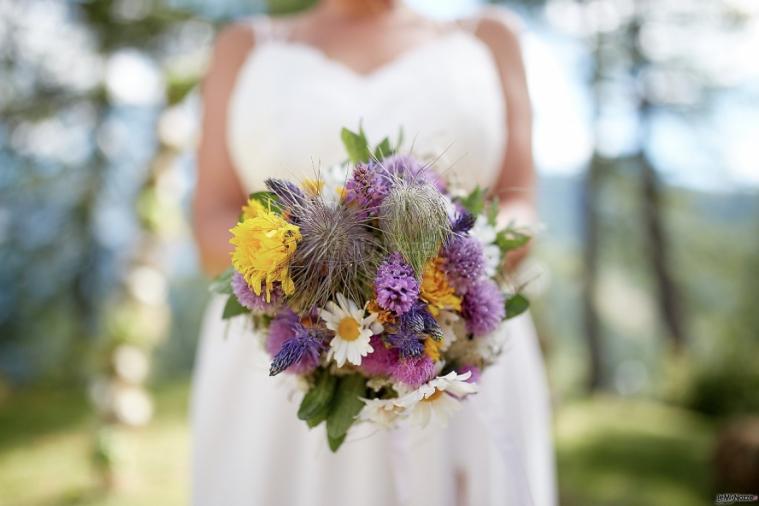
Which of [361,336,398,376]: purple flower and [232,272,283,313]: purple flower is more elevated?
[232,272,283,313]: purple flower

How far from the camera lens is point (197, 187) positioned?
1.83 meters

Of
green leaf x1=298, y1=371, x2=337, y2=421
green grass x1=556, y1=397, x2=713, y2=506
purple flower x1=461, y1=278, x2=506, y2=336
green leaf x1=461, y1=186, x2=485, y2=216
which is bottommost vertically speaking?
green grass x1=556, y1=397, x2=713, y2=506

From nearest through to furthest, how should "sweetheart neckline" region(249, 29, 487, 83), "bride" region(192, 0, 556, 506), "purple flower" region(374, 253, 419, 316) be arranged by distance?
1. "purple flower" region(374, 253, 419, 316)
2. "bride" region(192, 0, 556, 506)
3. "sweetheart neckline" region(249, 29, 487, 83)

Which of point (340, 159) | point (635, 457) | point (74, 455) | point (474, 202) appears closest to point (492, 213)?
point (474, 202)

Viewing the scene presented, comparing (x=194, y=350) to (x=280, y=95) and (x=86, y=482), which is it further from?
(x=280, y=95)

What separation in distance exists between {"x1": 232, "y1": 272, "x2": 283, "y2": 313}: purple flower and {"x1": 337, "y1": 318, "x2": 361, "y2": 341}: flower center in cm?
10

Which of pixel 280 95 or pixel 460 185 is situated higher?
pixel 280 95

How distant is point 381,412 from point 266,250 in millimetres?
312

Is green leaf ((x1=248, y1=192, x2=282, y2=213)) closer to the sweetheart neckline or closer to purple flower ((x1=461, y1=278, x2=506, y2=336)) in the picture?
purple flower ((x1=461, y1=278, x2=506, y2=336))

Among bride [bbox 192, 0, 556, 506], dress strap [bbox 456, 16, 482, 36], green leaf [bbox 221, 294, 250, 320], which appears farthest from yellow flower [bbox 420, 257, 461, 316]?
dress strap [bbox 456, 16, 482, 36]

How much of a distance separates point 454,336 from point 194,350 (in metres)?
6.84

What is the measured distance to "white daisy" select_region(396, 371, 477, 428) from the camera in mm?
926

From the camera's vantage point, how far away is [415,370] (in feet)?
3.10

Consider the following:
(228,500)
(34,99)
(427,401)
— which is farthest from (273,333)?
(34,99)
